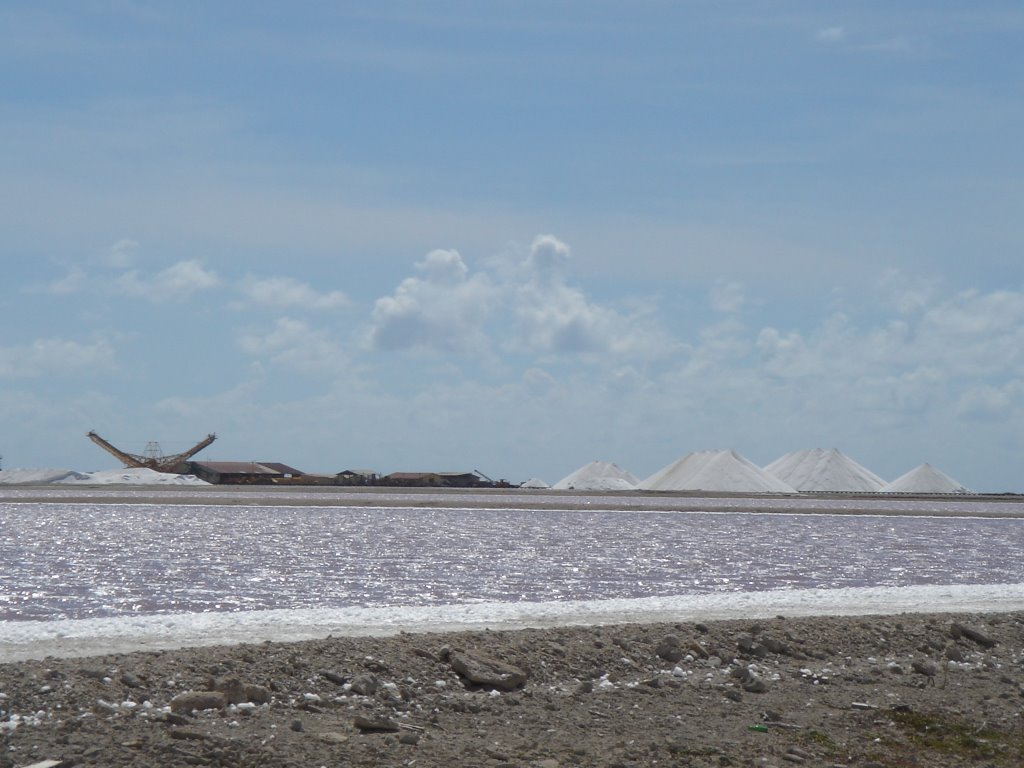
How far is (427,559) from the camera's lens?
2420 centimetres

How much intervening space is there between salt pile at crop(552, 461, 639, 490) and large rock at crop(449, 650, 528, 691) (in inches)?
3874

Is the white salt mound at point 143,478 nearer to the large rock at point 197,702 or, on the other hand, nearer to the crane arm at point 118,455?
the crane arm at point 118,455

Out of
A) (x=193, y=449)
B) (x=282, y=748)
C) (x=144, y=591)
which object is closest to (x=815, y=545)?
(x=144, y=591)

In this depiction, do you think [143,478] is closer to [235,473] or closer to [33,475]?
[235,473]

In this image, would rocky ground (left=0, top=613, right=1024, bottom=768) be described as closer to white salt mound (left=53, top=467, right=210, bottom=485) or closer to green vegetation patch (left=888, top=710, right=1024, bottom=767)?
green vegetation patch (left=888, top=710, right=1024, bottom=767)

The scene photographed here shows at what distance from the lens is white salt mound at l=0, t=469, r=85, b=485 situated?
117000 mm

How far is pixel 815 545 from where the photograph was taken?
3269 cm

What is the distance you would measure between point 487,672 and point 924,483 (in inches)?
4277

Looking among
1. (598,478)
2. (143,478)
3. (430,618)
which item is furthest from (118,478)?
(430,618)

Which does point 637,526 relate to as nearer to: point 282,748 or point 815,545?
point 815,545

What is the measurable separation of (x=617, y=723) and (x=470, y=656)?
5.69ft

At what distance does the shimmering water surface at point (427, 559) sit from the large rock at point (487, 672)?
6167 millimetres

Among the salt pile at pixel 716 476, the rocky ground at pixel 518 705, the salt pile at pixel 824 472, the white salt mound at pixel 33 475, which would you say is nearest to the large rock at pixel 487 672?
the rocky ground at pixel 518 705

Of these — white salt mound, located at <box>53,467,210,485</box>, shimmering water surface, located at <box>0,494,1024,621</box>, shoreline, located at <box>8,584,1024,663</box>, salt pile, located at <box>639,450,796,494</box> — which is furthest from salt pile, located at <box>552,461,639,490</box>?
shoreline, located at <box>8,584,1024,663</box>
